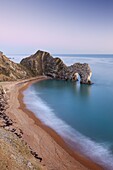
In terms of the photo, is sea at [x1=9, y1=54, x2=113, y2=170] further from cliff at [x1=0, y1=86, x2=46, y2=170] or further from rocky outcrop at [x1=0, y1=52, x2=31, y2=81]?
rocky outcrop at [x1=0, y1=52, x2=31, y2=81]

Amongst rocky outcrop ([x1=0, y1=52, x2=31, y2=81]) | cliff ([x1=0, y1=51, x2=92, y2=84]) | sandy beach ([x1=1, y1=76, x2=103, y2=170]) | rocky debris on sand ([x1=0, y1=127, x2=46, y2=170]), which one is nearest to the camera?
rocky debris on sand ([x1=0, y1=127, x2=46, y2=170])

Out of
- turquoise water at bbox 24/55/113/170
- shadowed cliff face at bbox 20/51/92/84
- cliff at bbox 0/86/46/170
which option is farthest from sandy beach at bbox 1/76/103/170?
shadowed cliff face at bbox 20/51/92/84

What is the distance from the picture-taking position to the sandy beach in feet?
104

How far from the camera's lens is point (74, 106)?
64.0 meters

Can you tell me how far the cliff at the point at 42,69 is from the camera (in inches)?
4093

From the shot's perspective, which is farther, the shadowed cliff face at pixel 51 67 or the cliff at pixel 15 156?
the shadowed cliff face at pixel 51 67

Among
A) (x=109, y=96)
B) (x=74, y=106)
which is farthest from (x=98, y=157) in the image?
(x=109, y=96)

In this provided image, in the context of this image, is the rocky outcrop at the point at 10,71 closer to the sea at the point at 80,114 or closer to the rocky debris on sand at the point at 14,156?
the sea at the point at 80,114

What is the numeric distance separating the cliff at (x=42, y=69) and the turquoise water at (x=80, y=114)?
1285cm

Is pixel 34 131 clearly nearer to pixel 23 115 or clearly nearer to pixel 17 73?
pixel 23 115

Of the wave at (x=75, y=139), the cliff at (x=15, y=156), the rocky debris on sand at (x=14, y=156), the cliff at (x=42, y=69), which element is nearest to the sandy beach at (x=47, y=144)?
the wave at (x=75, y=139)

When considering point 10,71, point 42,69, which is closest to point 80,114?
point 10,71

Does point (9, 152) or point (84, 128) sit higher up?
point (9, 152)

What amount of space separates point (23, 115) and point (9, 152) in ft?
86.3
